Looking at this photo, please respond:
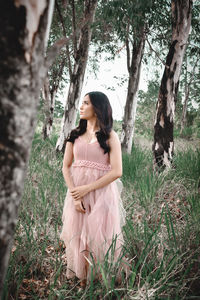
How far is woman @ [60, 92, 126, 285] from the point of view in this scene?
185 cm

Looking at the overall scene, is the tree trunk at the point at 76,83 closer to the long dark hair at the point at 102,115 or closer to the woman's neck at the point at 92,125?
the woman's neck at the point at 92,125

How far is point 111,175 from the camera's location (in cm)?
179

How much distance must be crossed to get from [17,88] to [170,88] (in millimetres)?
4854

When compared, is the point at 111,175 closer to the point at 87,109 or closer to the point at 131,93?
the point at 87,109

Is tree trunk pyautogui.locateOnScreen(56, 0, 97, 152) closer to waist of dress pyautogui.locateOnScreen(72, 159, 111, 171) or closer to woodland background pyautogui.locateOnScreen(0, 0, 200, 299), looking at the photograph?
woodland background pyautogui.locateOnScreen(0, 0, 200, 299)

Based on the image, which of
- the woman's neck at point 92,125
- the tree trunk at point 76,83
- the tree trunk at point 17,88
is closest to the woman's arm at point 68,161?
the woman's neck at point 92,125

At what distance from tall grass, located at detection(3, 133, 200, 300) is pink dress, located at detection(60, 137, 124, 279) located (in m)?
0.13

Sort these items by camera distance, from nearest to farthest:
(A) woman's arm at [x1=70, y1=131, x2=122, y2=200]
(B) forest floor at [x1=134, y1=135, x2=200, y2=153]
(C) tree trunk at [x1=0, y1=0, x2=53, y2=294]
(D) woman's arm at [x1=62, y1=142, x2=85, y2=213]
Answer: (C) tree trunk at [x1=0, y1=0, x2=53, y2=294], (A) woman's arm at [x1=70, y1=131, x2=122, y2=200], (D) woman's arm at [x1=62, y1=142, x2=85, y2=213], (B) forest floor at [x1=134, y1=135, x2=200, y2=153]

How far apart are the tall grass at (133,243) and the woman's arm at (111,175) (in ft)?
1.60

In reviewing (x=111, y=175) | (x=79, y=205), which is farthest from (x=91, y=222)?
(x=111, y=175)

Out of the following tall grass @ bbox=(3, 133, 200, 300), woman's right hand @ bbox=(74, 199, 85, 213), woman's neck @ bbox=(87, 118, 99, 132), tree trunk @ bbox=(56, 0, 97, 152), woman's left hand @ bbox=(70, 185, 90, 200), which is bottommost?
tall grass @ bbox=(3, 133, 200, 300)

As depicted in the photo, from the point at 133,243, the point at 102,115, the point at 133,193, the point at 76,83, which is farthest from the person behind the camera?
the point at 76,83

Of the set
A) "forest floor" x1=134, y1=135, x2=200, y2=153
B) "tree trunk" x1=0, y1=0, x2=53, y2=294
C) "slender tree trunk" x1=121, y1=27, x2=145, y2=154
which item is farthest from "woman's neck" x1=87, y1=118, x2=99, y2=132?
"slender tree trunk" x1=121, y1=27, x2=145, y2=154

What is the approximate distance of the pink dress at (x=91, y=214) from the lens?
191 centimetres
